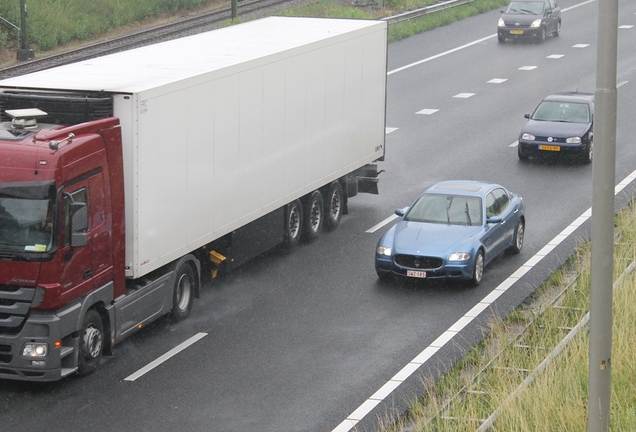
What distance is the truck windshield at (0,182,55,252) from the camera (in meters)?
14.7

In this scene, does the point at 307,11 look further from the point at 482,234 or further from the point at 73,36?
the point at 482,234

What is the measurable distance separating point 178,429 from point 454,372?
3.47 meters

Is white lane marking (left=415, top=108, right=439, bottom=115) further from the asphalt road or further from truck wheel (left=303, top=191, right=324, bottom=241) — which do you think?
truck wheel (left=303, top=191, right=324, bottom=241)

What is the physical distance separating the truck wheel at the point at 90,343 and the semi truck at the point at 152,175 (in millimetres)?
27

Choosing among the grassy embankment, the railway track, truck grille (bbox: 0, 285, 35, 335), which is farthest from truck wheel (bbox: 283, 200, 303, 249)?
the grassy embankment

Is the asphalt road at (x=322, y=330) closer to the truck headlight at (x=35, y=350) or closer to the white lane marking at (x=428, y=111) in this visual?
the truck headlight at (x=35, y=350)

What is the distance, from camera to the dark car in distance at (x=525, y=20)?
152ft

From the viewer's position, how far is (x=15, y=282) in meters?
14.7

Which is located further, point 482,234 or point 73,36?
point 73,36

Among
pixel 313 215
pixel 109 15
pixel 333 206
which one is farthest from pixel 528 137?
pixel 109 15

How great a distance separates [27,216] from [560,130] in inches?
656

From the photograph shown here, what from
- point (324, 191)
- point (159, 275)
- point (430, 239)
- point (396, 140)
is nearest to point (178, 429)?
point (159, 275)

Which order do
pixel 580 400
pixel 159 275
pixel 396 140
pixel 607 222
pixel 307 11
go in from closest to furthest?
pixel 607 222 < pixel 580 400 < pixel 159 275 < pixel 396 140 < pixel 307 11

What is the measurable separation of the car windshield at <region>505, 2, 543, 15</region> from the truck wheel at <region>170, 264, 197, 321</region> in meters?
31.1
